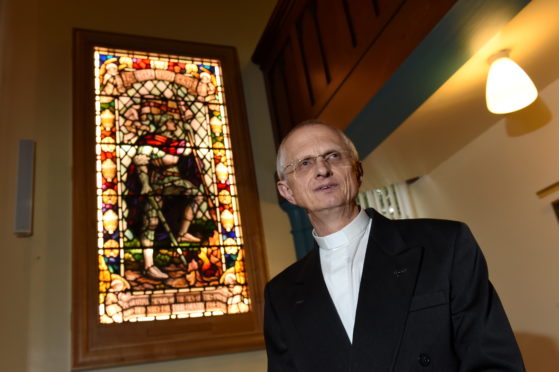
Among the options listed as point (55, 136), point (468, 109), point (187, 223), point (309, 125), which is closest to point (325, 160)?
point (309, 125)

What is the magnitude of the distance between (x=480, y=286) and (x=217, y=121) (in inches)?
136

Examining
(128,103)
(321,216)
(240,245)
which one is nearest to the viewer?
(321,216)

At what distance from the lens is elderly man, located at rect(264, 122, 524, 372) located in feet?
4.67

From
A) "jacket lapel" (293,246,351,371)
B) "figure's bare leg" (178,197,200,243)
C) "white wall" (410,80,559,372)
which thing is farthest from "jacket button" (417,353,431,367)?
"figure's bare leg" (178,197,200,243)

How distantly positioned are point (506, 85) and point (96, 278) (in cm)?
269

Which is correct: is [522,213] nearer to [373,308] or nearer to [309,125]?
[309,125]

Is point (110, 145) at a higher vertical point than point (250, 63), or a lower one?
lower

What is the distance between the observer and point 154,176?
426 cm

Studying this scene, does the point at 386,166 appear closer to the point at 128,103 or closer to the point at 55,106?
the point at 128,103

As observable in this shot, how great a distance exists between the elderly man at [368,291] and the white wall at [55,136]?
2129 mm

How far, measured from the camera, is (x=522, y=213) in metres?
3.73

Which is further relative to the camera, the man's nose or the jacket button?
the man's nose

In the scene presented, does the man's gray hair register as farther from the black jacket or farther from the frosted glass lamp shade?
the frosted glass lamp shade

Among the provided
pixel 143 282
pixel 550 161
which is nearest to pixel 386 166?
pixel 550 161
